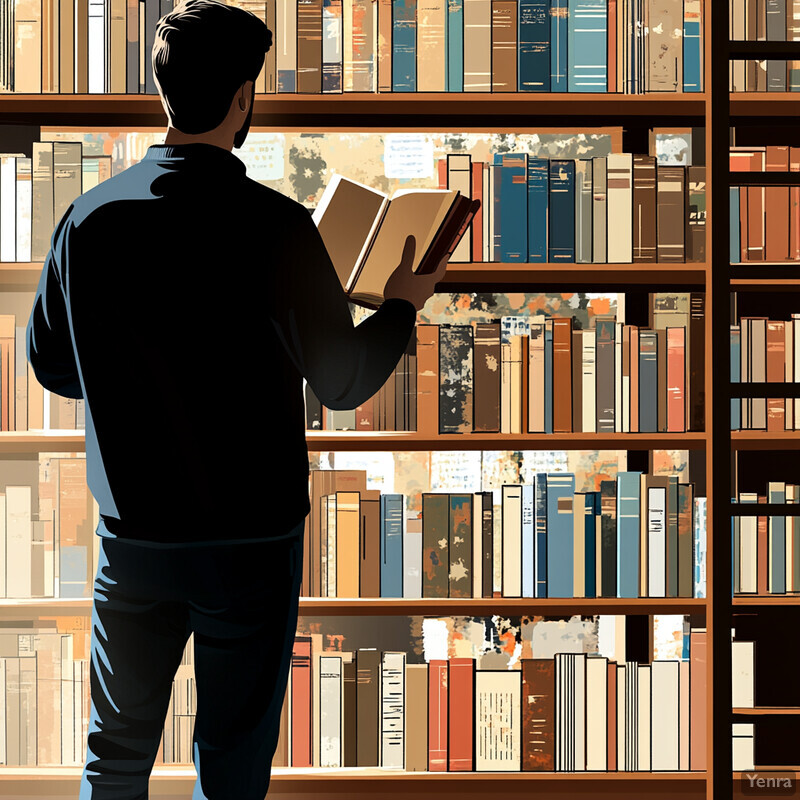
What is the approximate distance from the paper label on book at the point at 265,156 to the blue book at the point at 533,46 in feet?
2.18

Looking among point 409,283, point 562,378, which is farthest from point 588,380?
point 409,283

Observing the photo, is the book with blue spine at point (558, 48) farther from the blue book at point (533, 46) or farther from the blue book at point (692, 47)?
the blue book at point (692, 47)

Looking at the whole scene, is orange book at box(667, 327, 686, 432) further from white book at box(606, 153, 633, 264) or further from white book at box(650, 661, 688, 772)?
white book at box(650, 661, 688, 772)

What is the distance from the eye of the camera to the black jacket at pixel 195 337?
3.72 feet

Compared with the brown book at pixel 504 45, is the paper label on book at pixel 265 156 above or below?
below

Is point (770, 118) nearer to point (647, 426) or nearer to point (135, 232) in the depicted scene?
point (647, 426)

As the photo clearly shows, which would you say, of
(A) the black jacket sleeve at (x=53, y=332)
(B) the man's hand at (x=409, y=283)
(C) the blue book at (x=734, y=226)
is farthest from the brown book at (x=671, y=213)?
(A) the black jacket sleeve at (x=53, y=332)

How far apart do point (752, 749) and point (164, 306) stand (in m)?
1.77

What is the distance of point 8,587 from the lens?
6.25 feet

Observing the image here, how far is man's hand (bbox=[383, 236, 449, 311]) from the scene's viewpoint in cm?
134

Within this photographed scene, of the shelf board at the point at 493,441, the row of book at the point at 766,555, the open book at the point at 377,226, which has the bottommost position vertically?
the row of book at the point at 766,555

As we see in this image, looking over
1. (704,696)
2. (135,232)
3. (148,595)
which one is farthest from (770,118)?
(148,595)

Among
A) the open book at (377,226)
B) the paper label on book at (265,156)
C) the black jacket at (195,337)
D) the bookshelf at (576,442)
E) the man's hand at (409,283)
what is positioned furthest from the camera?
the paper label on book at (265,156)

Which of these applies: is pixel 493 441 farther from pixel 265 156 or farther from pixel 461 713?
pixel 265 156
